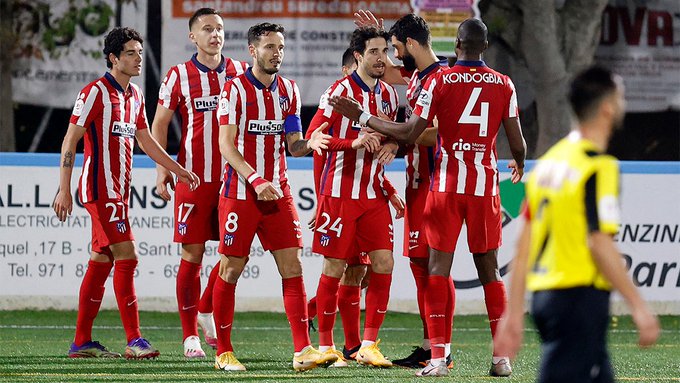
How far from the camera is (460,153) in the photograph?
25.7 ft

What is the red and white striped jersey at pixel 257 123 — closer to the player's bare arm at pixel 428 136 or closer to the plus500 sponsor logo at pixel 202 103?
the player's bare arm at pixel 428 136

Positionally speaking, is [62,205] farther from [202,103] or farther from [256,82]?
[256,82]

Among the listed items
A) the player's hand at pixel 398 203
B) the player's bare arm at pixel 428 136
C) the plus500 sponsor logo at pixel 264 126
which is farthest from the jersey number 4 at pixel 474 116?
the plus500 sponsor logo at pixel 264 126

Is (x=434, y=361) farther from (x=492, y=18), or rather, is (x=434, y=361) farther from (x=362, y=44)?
(x=492, y=18)

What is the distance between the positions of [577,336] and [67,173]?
4.88 meters

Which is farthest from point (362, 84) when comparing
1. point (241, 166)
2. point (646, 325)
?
point (646, 325)

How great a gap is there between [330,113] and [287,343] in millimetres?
2430

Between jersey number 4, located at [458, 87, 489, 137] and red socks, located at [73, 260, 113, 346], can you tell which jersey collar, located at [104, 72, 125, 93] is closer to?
red socks, located at [73, 260, 113, 346]

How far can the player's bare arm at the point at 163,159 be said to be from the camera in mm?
8914

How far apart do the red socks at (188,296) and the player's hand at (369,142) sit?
178cm

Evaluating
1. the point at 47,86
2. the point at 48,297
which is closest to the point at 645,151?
the point at 47,86

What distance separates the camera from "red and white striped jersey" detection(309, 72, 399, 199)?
838 cm

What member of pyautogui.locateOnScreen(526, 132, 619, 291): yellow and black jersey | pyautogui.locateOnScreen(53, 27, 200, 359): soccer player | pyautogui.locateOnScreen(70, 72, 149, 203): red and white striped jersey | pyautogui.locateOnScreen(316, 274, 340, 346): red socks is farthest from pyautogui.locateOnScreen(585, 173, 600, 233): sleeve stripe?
pyautogui.locateOnScreen(70, 72, 149, 203): red and white striped jersey

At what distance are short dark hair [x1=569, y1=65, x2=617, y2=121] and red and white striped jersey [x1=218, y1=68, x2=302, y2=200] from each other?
11.8ft
